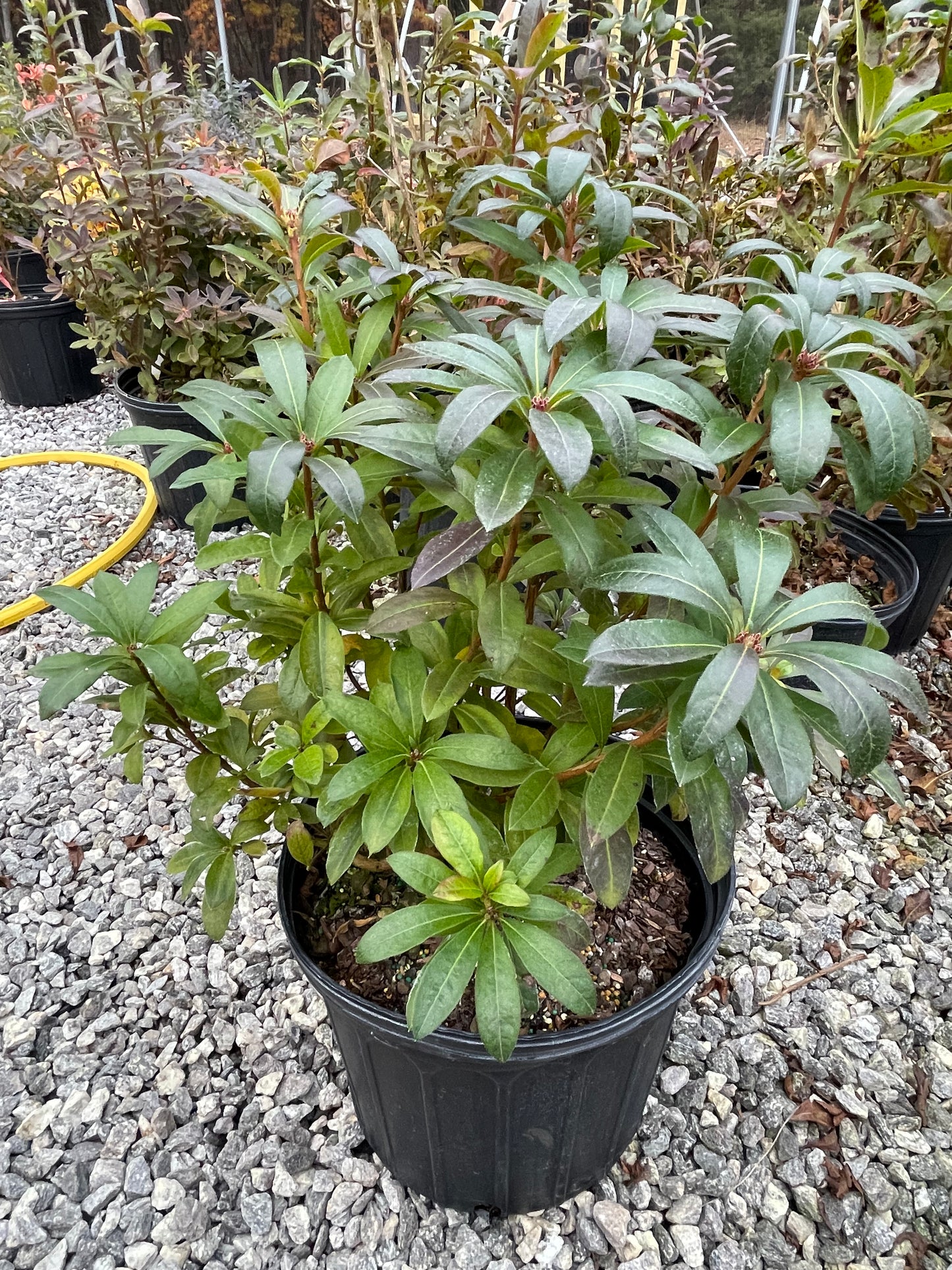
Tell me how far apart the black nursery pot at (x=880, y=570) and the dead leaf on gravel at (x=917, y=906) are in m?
0.68

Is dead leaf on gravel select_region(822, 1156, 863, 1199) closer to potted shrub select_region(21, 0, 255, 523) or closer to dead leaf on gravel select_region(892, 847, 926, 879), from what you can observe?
dead leaf on gravel select_region(892, 847, 926, 879)

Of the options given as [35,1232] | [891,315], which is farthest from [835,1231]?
[891,315]

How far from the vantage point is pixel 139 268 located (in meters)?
3.09

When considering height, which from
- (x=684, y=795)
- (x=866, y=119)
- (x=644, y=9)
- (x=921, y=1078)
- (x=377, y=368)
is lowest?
(x=921, y=1078)

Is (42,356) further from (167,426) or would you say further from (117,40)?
(117,40)

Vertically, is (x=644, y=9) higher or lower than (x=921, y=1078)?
higher

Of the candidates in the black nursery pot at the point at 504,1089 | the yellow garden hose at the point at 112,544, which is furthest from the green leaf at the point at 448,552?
the yellow garden hose at the point at 112,544

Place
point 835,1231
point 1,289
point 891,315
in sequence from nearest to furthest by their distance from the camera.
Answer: point 835,1231, point 891,315, point 1,289

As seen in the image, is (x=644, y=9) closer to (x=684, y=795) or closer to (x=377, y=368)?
(x=377, y=368)

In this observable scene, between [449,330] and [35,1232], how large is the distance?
1624 mm

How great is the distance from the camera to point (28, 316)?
4090 mm

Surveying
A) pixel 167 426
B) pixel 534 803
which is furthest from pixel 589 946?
pixel 167 426

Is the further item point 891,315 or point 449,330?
point 891,315

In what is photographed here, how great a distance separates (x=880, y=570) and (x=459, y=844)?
2.19 m
